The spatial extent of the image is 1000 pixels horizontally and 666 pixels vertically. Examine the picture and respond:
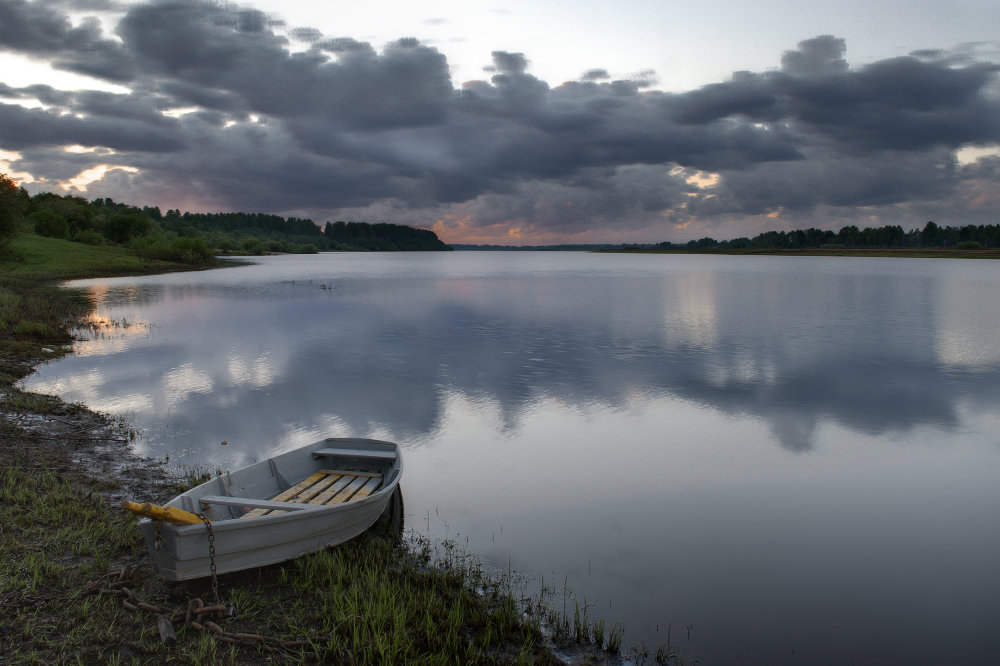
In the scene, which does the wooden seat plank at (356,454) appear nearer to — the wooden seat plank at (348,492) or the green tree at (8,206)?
the wooden seat plank at (348,492)

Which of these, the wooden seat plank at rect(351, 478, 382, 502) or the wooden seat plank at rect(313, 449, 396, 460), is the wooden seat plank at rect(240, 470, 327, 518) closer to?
the wooden seat plank at rect(313, 449, 396, 460)

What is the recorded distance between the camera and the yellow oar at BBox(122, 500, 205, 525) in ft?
22.9

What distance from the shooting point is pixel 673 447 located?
15672 mm

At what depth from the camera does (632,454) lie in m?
15.1

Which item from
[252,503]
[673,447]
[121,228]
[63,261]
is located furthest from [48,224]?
[673,447]

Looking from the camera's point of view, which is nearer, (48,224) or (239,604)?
(239,604)

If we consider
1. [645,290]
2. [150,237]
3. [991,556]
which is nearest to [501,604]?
[991,556]

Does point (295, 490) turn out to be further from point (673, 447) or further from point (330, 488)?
point (673, 447)

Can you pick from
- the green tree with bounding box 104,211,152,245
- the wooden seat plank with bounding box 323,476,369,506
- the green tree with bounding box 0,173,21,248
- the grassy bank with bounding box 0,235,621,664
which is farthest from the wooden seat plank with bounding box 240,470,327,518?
the green tree with bounding box 104,211,152,245

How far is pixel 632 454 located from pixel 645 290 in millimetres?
62853

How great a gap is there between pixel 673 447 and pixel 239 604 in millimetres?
11837

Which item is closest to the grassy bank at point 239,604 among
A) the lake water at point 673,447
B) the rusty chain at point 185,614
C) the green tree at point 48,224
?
the rusty chain at point 185,614

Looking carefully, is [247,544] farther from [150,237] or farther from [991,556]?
[150,237]

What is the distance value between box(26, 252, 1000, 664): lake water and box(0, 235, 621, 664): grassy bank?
1.22 metres
